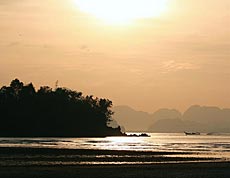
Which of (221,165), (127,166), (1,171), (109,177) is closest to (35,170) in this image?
(1,171)

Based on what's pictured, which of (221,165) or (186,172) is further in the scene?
(221,165)

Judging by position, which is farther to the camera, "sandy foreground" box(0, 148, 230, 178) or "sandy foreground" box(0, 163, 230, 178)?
"sandy foreground" box(0, 148, 230, 178)

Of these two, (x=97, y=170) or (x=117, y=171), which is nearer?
(x=117, y=171)

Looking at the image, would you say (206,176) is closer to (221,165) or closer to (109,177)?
(109,177)

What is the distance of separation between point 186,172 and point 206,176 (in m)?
4.39

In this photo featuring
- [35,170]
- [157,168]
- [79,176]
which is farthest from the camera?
[157,168]

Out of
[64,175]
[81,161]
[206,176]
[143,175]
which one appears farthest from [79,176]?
[81,161]

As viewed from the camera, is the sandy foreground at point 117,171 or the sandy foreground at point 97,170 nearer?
the sandy foreground at point 117,171

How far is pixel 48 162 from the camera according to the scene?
6625cm

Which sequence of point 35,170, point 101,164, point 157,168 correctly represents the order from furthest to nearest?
1. point 101,164
2. point 157,168
3. point 35,170

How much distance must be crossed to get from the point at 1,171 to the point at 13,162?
11.0 meters

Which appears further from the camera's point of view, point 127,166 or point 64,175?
point 127,166

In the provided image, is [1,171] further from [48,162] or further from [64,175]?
[48,162]

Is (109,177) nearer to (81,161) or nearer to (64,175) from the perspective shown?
(64,175)
